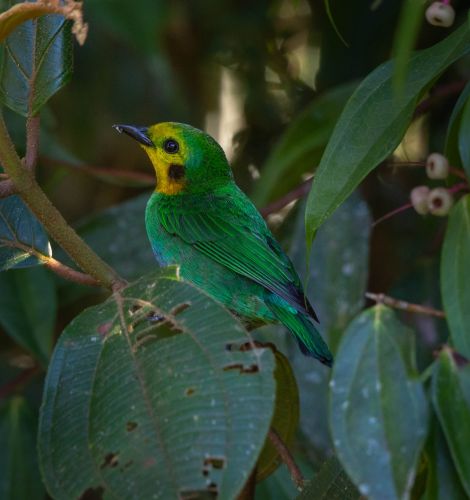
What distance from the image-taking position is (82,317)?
1.79 m

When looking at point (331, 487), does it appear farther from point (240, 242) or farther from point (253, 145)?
point (253, 145)

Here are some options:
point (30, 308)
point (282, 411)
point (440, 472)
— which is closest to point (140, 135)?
point (30, 308)

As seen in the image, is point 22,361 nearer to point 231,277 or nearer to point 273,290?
point 231,277

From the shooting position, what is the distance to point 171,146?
3141 millimetres

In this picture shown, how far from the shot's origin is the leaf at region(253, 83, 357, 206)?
3211 mm

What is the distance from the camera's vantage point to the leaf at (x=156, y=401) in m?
1.51

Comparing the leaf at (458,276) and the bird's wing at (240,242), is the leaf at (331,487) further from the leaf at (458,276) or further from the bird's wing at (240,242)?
the bird's wing at (240,242)

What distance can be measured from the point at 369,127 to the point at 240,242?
94 centimetres

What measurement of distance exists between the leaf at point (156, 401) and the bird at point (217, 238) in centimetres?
Answer: 70

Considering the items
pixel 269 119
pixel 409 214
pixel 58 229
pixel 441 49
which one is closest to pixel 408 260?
pixel 409 214

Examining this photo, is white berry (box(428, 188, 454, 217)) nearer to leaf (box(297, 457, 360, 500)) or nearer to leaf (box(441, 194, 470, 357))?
leaf (box(441, 194, 470, 357))

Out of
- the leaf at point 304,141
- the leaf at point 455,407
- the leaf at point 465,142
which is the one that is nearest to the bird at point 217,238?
the leaf at point 304,141

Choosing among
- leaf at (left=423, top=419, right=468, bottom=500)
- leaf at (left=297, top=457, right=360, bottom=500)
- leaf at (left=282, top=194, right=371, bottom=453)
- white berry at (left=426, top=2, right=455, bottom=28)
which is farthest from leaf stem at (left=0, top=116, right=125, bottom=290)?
leaf at (left=282, top=194, right=371, bottom=453)

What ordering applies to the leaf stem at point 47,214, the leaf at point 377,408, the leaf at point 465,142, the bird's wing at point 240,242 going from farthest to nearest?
the bird's wing at point 240,242, the leaf stem at point 47,214, the leaf at point 465,142, the leaf at point 377,408
